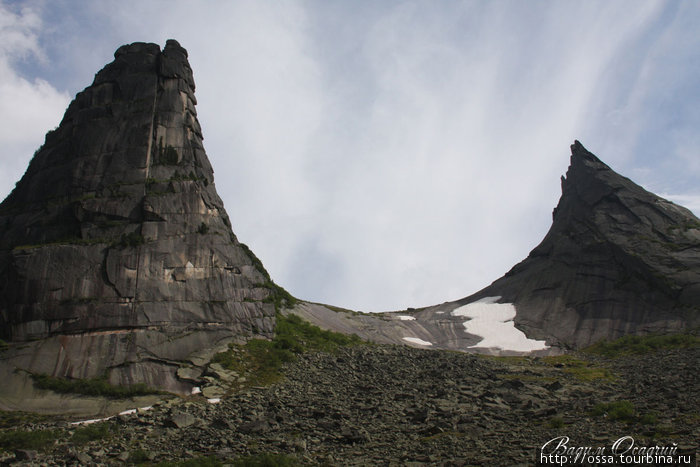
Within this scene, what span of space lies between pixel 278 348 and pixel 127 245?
1623 centimetres

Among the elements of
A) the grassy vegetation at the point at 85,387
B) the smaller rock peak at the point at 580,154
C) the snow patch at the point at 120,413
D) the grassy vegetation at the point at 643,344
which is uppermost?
the smaller rock peak at the point at 580,154

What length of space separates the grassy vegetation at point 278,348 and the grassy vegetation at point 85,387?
7.58m

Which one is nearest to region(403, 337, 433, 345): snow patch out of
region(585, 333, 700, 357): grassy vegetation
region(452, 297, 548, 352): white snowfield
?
region(452, 297, 548, 352): white snowfield

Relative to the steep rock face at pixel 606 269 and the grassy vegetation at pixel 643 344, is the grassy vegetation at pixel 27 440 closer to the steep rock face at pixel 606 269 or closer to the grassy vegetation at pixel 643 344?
the grassy vegetation at pixel 643 344

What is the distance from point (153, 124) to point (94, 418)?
3159 cm

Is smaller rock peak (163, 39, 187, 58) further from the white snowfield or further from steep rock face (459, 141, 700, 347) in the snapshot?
steep rock face (459, 141, 700, 347)

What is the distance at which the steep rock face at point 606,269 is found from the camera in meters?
64.8

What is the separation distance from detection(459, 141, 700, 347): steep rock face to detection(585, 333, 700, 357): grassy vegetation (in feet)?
13.1

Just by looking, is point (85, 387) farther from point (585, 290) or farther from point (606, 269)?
point (606, 269)

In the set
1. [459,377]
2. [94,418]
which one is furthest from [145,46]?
[459,377]

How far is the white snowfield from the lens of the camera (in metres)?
65.8

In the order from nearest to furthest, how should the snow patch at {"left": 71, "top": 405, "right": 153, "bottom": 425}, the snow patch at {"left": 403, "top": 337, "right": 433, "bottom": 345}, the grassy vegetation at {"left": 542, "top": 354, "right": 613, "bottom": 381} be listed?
Answer: the snow patch at {"left": 71, "top": 405, "right": 153, "bottom": 425}, the grassy vegetation at {"left": 542, "top": 354, "right": 613, "bottom": 381}, the snow patch at {"left": 403, "top": 337, "right": 433, "bottom": 345}

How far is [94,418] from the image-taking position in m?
31.4

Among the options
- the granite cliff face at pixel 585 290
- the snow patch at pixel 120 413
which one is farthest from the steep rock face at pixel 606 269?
the snow patch at pixel 120 413
